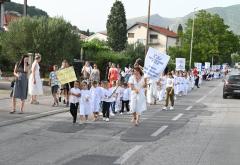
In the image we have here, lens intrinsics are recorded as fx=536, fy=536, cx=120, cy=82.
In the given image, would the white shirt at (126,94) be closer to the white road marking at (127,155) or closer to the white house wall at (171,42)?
the white road marking at (127,155)

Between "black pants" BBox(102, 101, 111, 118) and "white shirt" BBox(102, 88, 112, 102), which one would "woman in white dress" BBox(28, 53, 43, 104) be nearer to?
"white shirt" BBox(102, 88, 112, 102)

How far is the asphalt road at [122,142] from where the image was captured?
31.0 feet

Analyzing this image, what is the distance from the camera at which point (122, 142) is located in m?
11.5

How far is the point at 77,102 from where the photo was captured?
1458cm

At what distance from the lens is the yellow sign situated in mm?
17453

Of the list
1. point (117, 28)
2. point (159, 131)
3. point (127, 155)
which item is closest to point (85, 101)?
point (159, 131)

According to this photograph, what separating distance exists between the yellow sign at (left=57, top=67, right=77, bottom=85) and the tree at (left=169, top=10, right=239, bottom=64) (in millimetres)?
77546

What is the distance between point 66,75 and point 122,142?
21.3 ft

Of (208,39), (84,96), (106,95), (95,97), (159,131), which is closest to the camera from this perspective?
(159,131)

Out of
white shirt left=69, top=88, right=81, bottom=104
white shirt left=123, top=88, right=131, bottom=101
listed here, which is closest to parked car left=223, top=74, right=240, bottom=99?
white shirt left=123, top=88, right=131, bottom=101

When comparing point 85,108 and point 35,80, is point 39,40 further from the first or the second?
point 85,108

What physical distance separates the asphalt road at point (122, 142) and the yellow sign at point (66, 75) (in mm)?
1318

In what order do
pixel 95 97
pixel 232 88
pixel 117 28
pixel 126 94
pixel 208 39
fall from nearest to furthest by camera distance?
1. pixel 95 97
2. pixel 126 94
3. pixel 232 88
4. pixel 117 28
5. pixel 208 39

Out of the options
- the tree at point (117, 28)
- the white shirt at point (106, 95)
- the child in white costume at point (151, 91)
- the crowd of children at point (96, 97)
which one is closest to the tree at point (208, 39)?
the tree at point (117, 28)
